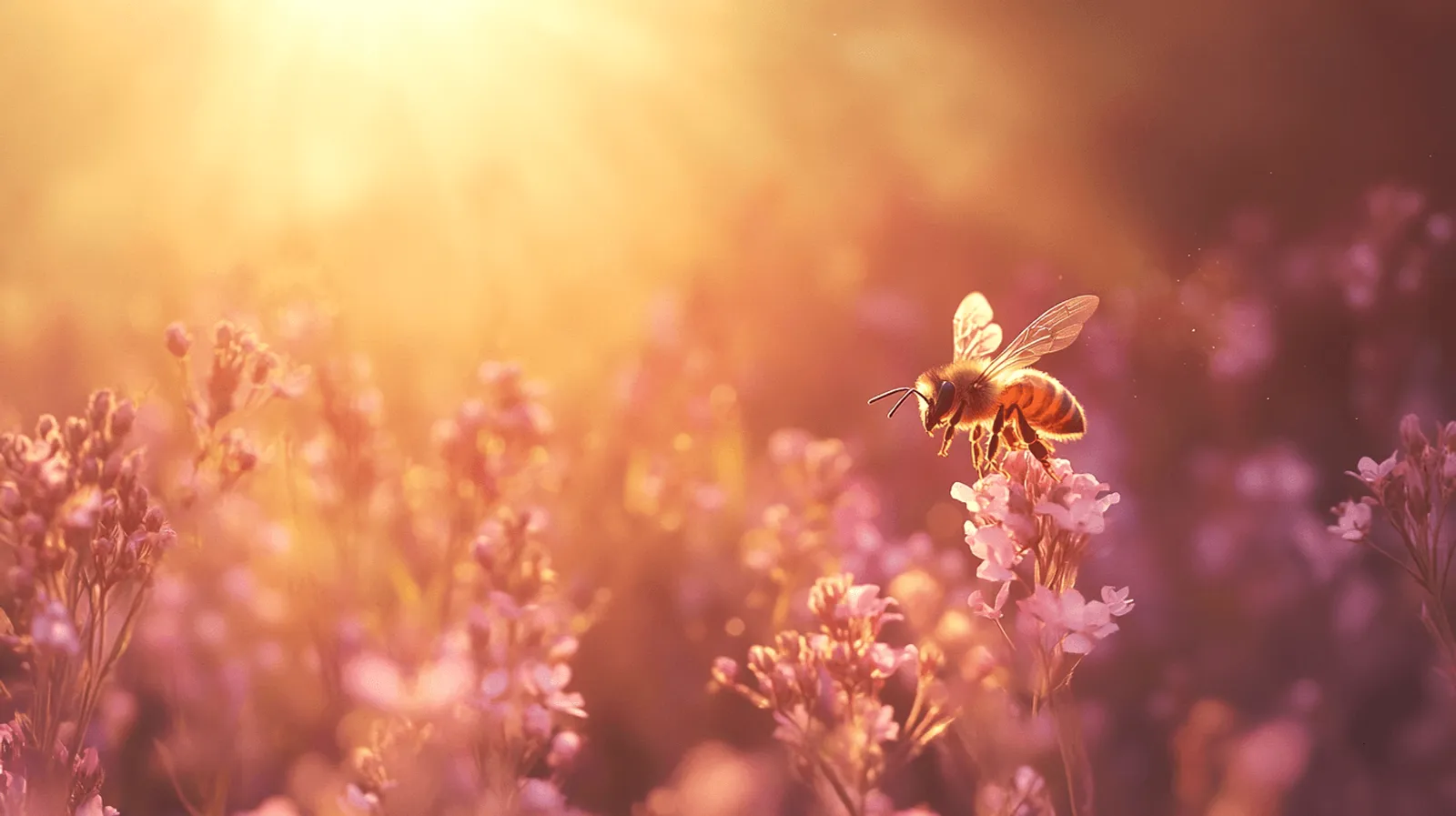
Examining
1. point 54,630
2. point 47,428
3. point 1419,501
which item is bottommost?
point 54,630

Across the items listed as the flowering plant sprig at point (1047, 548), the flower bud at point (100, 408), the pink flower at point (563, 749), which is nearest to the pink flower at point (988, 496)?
the flowering plant sprig at point (1047, 548)

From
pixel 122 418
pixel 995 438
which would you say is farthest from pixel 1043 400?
pixel 122 418

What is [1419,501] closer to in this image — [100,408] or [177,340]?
[100,408]

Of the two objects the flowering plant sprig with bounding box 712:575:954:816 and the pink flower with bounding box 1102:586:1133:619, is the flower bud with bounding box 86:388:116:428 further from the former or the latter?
the pink flower with bounding box 1102:586:1133:619

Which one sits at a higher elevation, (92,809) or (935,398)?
(935,398)

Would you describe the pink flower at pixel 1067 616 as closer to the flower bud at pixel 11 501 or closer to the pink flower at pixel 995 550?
the pink flower at pixel 995 550

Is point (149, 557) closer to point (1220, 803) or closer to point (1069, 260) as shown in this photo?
point (1220, 803)

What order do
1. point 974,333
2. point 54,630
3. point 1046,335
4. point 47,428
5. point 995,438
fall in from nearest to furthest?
point 54,630 → point 47,428 → point 995,438 → point 1046,335 → point 974,333
